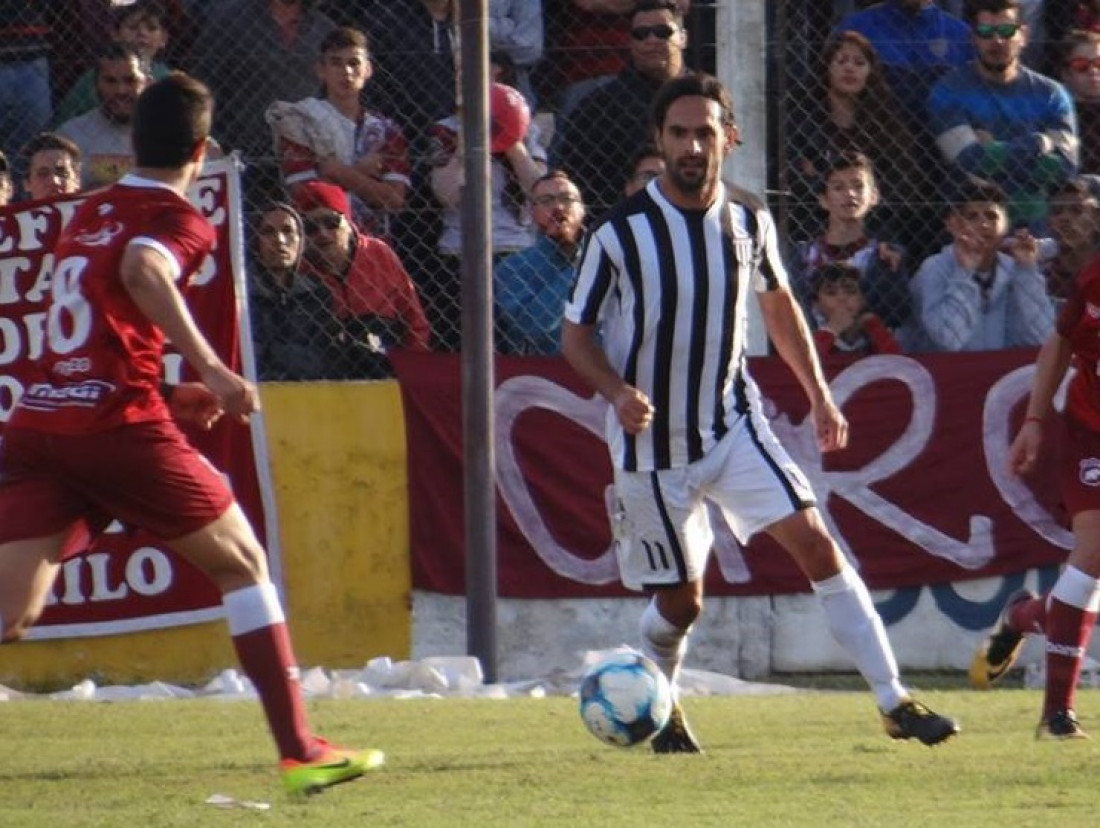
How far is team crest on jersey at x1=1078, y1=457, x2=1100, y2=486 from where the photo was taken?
859 centimetres

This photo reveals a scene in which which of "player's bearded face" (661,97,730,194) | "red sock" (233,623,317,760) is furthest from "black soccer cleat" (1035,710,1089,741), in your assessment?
"red sock" (233,623,317,760)

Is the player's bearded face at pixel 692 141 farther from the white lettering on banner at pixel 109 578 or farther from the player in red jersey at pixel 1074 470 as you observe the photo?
the white lettering on banner at pixel 109 578

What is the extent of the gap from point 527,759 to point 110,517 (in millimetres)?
1781

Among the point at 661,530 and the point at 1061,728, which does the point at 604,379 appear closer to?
the point at 661,530

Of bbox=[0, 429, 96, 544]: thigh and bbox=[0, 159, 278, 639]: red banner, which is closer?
bbox=[0, 429, 96, 544]: thigh

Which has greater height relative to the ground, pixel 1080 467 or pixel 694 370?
pixel 694 370

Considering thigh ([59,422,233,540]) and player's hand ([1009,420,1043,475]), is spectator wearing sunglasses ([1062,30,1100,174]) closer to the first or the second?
player's hand ([1009,420,1043,475])

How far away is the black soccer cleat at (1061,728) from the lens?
8508mm

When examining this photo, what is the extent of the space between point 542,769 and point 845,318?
187 inches

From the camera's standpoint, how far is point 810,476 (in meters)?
12.1

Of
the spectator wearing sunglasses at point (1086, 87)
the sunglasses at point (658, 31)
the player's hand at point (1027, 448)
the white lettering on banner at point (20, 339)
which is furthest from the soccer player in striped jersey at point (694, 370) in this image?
the spectator wearing sunglasses at point (1086, 87)

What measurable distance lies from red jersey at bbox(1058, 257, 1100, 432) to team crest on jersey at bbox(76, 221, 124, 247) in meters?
3.49

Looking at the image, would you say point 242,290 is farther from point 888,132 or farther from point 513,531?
point 888,132

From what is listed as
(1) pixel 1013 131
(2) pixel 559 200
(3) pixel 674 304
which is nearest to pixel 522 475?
(2) pixel 559 200
